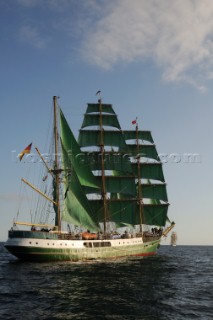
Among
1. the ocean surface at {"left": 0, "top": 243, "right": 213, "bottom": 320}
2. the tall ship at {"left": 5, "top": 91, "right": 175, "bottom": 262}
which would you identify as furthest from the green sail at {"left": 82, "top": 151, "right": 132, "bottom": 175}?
the ocean surface at {"left": 0, "top": 243, "right": 213, "bottom": 320}

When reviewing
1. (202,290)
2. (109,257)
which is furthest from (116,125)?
(202,290)

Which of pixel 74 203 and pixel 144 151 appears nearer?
pixel 74 203

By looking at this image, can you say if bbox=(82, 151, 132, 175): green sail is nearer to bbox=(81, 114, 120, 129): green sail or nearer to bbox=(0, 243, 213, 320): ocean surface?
bbox=(81, 114, 120, 129): green sail

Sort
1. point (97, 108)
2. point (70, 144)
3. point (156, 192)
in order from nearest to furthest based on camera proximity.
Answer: point (70, 144)
point (97, 108)
point (156, 192)

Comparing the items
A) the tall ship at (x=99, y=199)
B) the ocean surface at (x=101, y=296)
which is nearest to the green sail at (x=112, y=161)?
the tall ship at (x=99, y=199)

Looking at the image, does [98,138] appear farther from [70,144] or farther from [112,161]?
[70,144]

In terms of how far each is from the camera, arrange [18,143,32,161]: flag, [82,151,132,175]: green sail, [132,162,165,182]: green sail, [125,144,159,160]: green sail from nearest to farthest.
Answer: [18,143,32,161]: flag → [82,151,132,175]: green sail → [132,162,165,182]: green sail → [125,144,159,160]: green sail

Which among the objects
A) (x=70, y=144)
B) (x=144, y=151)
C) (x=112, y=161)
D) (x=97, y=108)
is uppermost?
(x=97, y=108)

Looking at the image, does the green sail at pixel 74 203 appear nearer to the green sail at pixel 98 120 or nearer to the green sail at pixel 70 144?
the green sail at pixel 70 144

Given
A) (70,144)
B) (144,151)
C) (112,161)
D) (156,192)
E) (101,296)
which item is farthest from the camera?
(144,151)

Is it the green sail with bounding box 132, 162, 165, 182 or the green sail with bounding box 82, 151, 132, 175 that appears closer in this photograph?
the green sail with bounding box 82, 151, 132, 175

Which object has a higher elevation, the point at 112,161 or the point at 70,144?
the point at 112,161

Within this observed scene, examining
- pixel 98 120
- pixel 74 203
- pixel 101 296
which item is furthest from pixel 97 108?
pixel 101 296

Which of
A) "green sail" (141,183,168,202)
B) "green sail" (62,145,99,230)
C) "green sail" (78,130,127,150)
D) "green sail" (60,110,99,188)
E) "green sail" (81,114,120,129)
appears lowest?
"green sail" (62,145,99,230)
